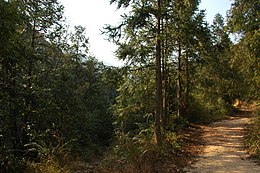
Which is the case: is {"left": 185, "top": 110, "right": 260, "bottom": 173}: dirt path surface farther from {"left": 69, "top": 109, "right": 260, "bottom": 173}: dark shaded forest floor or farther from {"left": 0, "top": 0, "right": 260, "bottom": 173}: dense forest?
{"left": 0, "top": 0, "right": 260, "bottom": 173}: dense forest

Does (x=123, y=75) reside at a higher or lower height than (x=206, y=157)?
higher

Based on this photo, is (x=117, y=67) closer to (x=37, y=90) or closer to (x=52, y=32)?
(x=37, y=90)

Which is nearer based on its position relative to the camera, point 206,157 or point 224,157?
point 224,157

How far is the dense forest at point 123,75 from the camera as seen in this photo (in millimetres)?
9008

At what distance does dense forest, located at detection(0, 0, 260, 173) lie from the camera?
9.01 meters

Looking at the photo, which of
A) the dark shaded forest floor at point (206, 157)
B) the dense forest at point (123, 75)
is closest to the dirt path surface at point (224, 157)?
the dark shaded forest floor at point (206, 157)

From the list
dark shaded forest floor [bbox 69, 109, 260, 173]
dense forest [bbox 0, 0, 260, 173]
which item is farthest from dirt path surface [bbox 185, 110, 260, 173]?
dense forest [bbox 0, 0, 260, 173]

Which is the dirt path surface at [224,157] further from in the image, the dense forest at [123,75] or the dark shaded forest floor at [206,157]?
the dense forest at [123,75]

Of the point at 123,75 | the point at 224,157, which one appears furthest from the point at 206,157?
the point at 123,75

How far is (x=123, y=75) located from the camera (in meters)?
10.8

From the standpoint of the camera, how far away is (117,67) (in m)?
10.7

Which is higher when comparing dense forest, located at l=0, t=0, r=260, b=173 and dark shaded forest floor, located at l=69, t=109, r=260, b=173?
dense forest, located at l=0, t=0, r=260, b=173

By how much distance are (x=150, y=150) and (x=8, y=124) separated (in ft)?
20.8

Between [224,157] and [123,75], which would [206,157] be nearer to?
[224,157]
